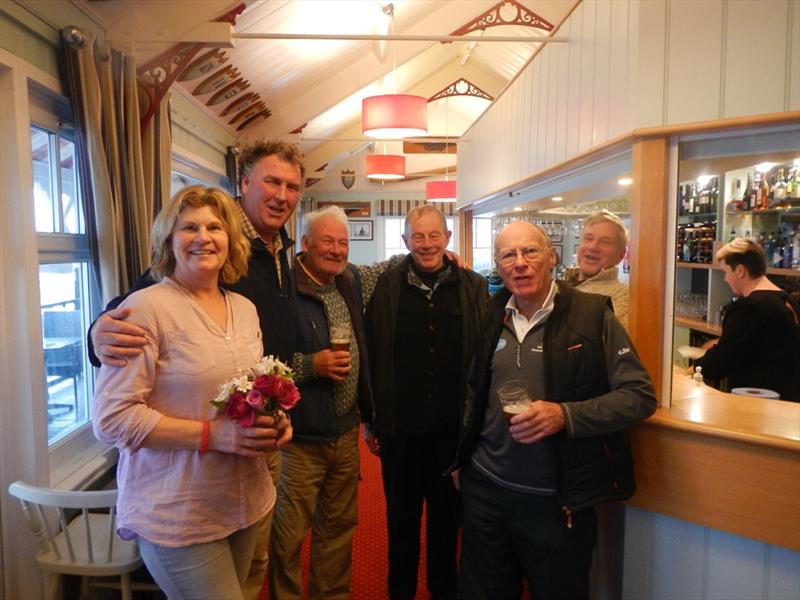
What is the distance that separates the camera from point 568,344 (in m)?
1.64

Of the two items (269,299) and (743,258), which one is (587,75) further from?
(269,299)

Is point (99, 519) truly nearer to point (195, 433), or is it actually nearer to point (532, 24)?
point (195, 433)

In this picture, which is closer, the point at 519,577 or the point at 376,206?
the point at 519,577

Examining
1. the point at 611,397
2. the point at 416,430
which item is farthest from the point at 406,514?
the point at 611,397

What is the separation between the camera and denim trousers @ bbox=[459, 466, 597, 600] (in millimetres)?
1646

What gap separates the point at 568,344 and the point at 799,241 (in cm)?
78

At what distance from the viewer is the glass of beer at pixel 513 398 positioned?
1582mm

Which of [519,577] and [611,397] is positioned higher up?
[611,397]

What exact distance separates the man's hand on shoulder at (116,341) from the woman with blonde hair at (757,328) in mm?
1715

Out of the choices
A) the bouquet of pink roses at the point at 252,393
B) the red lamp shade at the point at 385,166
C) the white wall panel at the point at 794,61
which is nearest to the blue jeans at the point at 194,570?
the bouquet of pink roses at the point at 252,393

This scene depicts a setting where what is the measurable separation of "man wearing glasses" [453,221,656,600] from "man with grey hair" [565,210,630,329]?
1.84 ft

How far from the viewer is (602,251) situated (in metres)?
2.28

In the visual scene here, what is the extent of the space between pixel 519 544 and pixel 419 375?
2.17ft

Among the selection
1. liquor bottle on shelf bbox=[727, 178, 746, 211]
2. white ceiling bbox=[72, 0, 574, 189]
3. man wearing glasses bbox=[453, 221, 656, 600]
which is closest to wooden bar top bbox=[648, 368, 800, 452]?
man wearing glasses bbox=[453, 221, 656, 600]
